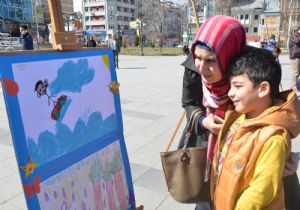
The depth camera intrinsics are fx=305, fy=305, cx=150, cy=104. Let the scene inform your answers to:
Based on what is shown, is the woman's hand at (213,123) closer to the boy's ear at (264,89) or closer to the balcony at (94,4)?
the boy's ear at (264,89)

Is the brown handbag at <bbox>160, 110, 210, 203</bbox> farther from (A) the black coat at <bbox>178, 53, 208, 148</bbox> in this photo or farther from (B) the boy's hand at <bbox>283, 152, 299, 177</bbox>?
(B) the boy's hand at <bbox>283, 152, 299, 177</bbox>

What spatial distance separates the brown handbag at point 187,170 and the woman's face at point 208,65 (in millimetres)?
321

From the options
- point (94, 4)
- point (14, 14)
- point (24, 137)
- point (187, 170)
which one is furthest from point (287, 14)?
point (24, 137)

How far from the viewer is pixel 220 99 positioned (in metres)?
1.47

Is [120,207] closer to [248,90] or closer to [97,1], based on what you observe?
[248,90]

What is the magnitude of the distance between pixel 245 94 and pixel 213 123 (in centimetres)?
31

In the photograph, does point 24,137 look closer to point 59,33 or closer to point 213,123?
point 59,33

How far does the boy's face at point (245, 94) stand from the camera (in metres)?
1.27

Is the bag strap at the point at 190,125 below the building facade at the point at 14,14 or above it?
below

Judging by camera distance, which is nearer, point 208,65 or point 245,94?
point 245,94

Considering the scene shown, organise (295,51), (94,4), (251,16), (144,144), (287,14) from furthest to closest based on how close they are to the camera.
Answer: (94,4)
(251,16)
(287,14)
(295,51)
(144,144)

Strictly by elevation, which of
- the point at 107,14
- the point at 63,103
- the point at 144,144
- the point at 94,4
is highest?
the point at 94,4

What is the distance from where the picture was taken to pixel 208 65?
140 centimetres

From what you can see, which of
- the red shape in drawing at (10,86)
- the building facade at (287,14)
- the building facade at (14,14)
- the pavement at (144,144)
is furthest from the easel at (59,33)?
the building facade at (287,14)
